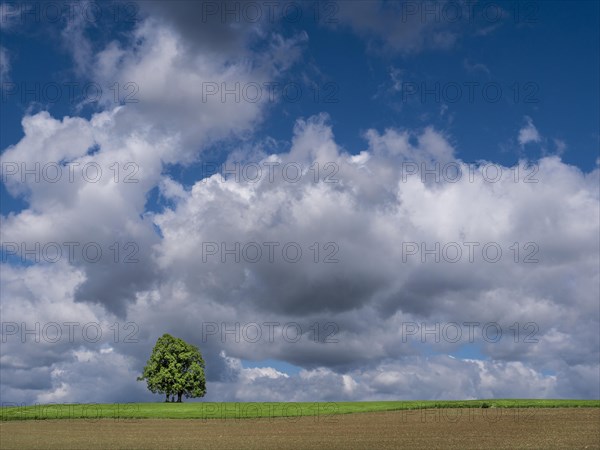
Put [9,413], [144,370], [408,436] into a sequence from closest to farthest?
[408,436] → [9,413] → [144,370]

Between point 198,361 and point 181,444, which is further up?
point 198,361

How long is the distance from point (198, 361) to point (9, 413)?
111ft

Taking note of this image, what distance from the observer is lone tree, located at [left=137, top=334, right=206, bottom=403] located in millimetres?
104300

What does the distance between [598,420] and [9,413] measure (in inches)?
2844

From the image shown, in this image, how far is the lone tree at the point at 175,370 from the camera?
104 metres

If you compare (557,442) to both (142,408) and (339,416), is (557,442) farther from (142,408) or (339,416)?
(142,408)

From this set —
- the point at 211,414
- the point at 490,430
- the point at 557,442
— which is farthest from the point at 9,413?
the point at 557,442

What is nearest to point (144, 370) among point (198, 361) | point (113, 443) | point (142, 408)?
point (198, 361)

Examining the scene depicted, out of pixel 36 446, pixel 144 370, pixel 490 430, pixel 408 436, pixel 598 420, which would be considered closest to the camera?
pixel 36 446

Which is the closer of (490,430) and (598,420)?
(490,430)

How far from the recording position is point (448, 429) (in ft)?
194

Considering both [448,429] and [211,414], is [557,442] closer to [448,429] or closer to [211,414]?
[448,429]

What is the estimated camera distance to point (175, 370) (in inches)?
4109

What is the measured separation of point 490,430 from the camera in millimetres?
58625
